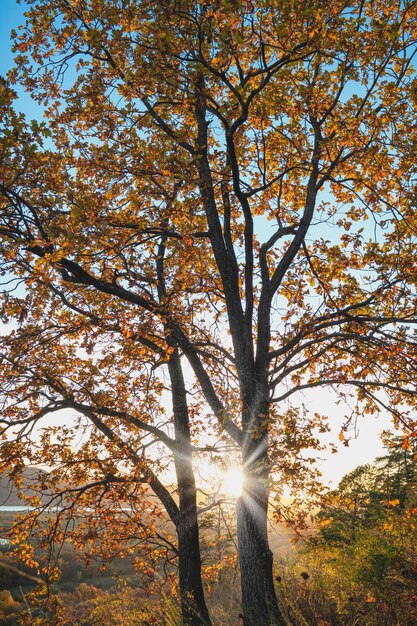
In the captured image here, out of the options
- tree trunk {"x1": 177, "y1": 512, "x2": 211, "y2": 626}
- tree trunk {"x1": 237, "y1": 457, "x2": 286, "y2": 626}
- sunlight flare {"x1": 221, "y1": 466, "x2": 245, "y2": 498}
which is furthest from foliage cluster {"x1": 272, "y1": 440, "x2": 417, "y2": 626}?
tree trunk {"x1": 177, "y1": 512, "x2": 211, "y2": 626}

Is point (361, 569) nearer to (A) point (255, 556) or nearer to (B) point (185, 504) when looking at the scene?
(B) point (185, 504)

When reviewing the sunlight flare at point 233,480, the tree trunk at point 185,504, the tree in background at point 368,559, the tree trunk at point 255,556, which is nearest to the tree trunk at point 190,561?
the tree trunk at point 185,504

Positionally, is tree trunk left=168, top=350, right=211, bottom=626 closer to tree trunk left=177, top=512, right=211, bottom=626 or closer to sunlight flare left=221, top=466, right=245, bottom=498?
tree trunk left=177, top=512, right=211, bottom=626

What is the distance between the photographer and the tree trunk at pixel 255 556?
6.15m

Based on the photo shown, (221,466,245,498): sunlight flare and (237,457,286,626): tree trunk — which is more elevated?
(221,466,245,498): sunlight flare

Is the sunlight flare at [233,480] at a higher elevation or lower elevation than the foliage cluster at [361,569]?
higher

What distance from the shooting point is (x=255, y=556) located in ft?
21.1

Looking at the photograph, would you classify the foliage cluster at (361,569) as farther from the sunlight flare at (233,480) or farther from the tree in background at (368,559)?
the sunlight flare at (233,480)

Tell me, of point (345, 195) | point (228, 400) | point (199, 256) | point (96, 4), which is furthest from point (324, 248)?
point (96, 4)

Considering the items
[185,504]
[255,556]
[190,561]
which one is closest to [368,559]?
[190,561]

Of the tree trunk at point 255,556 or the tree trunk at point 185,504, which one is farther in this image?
the tree trunk at point 185,504

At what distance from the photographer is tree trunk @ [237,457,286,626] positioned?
6152mm

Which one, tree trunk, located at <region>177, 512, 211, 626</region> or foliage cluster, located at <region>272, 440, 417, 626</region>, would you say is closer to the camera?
foliage cluster, located at <region>272, 440, 417, 626</region>

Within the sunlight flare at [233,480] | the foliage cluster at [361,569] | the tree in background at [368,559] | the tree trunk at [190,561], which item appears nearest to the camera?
the foliage cluster at [361,569]
